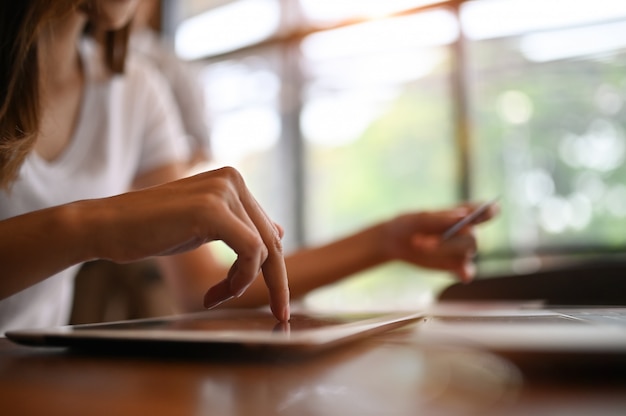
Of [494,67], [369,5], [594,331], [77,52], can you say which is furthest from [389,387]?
[369,5]

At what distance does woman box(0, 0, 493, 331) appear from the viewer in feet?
1.59

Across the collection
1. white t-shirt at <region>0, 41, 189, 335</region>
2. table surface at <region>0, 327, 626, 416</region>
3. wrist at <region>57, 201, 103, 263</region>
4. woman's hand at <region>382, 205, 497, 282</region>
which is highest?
white t-shirt at <region>0, 41, 189, 335</region>

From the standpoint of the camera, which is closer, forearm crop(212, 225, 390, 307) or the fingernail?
the fingernail

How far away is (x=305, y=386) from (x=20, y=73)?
1.82 feet

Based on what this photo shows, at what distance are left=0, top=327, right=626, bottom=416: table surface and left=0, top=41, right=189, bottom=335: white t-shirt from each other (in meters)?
0.47

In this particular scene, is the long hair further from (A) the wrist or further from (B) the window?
(B) the window

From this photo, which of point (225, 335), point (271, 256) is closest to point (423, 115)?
point (271, 256)

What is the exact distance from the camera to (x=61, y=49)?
36.1 inches

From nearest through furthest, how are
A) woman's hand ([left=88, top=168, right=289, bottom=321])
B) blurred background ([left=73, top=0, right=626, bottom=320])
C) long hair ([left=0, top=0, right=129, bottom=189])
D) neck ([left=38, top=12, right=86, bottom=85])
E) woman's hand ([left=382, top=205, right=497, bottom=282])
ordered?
woman's hand ([left=88, top=168, right=289, bottom=321])
long hair ([left=0, top=0, right=129, bottom=189])
neck ([left=38, top=12, right=86, bottom=85])
woman's hand ([left=382, top=205, right=497, bottom=282])
blurred background ([left=73, top=0, right=626, bottom=320])

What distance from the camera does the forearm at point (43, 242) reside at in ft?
1.65

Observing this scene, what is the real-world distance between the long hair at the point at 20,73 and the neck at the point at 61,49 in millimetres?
82

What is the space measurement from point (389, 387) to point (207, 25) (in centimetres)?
455

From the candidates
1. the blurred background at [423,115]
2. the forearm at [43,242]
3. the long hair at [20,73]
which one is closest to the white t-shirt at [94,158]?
the long hair at [20,73]

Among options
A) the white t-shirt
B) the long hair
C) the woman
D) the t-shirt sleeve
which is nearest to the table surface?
the woman
